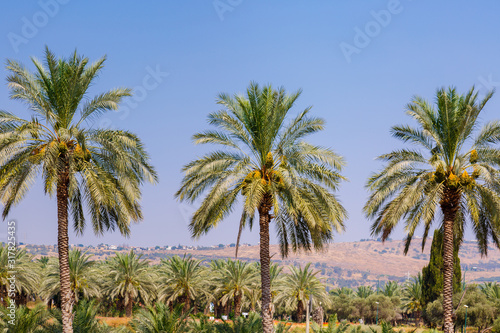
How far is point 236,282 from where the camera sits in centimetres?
5231

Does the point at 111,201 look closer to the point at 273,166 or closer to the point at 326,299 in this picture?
the point at 273,166

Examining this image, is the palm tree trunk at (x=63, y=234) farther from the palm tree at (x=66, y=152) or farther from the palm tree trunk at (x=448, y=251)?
the palm tree trunk at (x=448, y=251)

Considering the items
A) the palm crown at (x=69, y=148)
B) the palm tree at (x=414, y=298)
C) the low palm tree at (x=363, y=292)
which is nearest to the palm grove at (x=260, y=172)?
the palm crown at (x=69, y=148)

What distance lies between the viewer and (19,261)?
167 ft

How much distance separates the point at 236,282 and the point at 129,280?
10247 mm

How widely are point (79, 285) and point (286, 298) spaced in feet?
68.2

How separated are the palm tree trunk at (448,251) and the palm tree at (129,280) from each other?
1333 inches

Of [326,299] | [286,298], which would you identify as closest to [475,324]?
[326,299]

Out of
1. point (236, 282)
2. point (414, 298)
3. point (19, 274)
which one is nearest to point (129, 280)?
point (19, 274)

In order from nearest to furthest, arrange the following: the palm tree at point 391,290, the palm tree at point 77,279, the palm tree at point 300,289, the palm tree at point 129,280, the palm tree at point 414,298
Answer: the palm tree at point 77,279, the palm tree at point 129,280, the palm tree at point 300,289, the palm tree at point 414,298, the palm tree at point 391,290

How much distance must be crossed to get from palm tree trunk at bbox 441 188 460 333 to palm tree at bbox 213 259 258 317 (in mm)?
30257

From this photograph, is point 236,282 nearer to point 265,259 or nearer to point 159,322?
point 159,322

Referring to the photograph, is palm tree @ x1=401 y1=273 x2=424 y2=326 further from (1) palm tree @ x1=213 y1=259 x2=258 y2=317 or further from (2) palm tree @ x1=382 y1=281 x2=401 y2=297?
(1) palm tree @ x1=213 y1=259 x2=258 y2=317

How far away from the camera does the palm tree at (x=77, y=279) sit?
48688 millimetres
